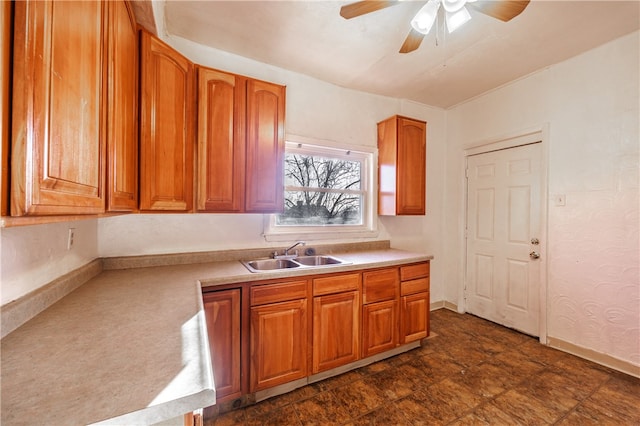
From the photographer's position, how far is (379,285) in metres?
2.26

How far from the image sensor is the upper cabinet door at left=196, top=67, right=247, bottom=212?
5.94 ft

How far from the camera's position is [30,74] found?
51 centimetres

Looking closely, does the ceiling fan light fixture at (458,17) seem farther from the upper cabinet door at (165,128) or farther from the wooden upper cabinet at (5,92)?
the wooden upper cabinet at (5,92)

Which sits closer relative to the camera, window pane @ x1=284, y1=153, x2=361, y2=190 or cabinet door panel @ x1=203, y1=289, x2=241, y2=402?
cabinet door panel @ x1=203, y1=289, x2=241, y2=402

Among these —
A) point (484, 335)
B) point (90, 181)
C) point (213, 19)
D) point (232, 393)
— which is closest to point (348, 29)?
point (213, 19)

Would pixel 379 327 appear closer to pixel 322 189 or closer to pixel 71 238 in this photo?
pixel 322 189

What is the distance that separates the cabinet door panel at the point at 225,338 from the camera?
163cm

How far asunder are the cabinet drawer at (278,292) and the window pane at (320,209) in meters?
0.82

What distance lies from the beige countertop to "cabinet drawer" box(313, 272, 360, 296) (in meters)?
0.94

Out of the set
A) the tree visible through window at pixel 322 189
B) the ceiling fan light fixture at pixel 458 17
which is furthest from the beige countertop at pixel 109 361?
the ceiling fan light fixture at pixel 458 17

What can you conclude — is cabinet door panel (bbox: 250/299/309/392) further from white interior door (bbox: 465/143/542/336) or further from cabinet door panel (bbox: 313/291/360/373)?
white interior door (bbox: 465/143/542/336)

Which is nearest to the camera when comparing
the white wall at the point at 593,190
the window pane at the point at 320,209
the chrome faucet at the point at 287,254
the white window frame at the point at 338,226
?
the white wall at the point at 593,190

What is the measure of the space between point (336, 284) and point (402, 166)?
4.93ft

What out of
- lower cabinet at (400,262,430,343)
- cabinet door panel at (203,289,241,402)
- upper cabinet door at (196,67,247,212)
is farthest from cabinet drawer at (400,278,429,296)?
upper cabinet door at (196,67,247,212)
